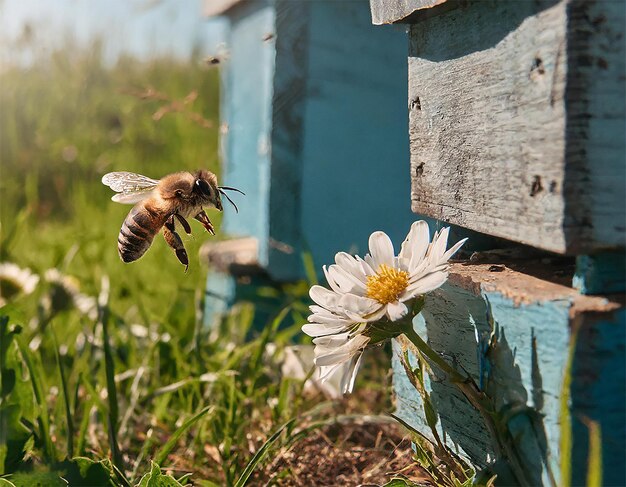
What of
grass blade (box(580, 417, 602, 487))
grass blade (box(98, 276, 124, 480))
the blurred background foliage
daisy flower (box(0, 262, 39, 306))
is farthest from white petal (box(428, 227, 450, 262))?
the blurred background foliage

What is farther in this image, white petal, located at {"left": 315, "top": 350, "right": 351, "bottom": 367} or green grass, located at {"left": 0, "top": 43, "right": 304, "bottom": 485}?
green grass, located at {"left": 0, "top": 43, "right": 304, "bottom": 485}

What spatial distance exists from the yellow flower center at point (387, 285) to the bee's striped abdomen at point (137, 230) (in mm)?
497

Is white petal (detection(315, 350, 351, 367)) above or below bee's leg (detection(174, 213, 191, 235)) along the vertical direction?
below

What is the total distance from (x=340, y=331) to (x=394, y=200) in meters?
1.34

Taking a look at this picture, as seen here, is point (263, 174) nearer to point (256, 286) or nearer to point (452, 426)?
point (256, 286)

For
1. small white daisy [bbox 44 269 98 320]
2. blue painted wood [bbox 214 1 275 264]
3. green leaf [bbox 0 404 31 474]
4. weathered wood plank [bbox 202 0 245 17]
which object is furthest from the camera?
weathered wood plank [bbox 202 0 245 17]

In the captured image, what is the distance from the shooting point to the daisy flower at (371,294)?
1.21 metres

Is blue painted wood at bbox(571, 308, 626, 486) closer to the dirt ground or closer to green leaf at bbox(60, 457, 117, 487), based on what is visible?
the dirt ground

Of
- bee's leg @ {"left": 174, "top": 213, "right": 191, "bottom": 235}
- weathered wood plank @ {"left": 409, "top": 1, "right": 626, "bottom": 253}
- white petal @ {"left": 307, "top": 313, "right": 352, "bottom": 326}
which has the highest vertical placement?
weathered wood plank @ {"left": 409, "top": 1, "right": 626, "bottom": 253}

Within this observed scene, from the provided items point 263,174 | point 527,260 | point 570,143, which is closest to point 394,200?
point 263,174

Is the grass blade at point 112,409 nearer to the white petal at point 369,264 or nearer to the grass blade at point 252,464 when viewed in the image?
the grass blade at point 252,464

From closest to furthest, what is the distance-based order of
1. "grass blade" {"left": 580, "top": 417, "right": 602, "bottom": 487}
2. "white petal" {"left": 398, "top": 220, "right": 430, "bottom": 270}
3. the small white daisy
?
"grass blade" {"left": 580, "top": 417, "right": 602, "bottom": 487}
"white petal" {"left": 398, "top": 220, "right": 430, "bottom": 270}
the small white daisy

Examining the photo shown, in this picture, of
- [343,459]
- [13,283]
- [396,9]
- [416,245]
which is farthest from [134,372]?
[396,9]

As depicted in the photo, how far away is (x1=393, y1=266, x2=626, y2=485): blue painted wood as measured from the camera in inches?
40.3
